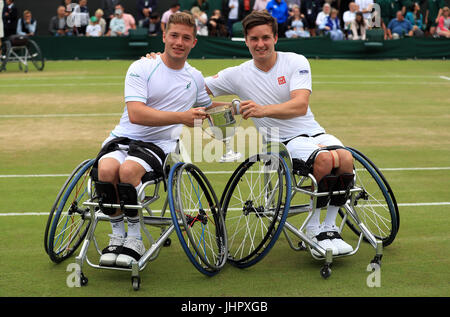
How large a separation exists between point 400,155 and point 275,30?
14.9ft

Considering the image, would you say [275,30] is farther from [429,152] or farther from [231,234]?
[429,152]

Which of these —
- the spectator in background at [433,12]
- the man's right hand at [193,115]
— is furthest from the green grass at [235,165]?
the spectator in background at [433,12]

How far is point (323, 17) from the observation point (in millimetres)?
23469

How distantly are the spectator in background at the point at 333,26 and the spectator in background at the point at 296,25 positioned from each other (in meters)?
0.73

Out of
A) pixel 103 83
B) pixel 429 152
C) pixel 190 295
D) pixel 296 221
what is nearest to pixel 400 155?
pixel 429 152

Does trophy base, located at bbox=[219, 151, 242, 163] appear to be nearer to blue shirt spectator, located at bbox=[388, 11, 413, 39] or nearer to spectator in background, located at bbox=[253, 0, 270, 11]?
spectator in background, located at bbox=[253, 0, 270, 11]

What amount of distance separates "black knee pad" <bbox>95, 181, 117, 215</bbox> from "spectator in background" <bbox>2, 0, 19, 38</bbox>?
1769 cm

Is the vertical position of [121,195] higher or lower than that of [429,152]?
higher

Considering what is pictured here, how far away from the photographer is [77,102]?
14266mm

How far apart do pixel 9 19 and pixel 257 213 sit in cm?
1773

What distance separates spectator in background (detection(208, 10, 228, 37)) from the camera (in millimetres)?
23750

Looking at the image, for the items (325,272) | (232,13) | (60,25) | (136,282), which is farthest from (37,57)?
(325,272)

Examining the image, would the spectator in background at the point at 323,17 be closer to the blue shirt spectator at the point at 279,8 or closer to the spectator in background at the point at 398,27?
the blue shirt spectator at the point at 279,8

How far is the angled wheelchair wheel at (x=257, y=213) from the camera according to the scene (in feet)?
15.5
